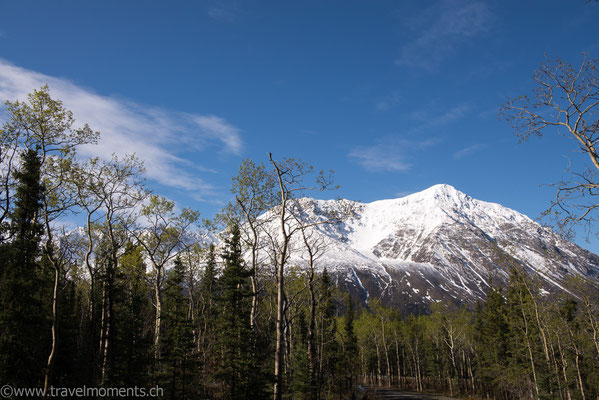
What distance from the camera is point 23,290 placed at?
17797 mm

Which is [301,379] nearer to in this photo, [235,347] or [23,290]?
[235,347]

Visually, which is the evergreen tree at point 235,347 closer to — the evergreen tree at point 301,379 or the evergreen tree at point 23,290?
the evergreen tree at point 301,379

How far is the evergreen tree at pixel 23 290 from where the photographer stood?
16531mm

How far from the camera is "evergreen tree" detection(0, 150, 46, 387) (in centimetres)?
1653

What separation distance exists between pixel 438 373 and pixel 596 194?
2785 inches

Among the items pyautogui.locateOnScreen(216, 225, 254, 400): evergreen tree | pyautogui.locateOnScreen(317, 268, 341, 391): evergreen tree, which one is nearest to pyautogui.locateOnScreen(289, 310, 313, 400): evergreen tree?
pyautogui.locateOnScreen(216, 225, 254, 400): evergreen tree

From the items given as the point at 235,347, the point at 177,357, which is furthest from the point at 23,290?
the point at 235,347

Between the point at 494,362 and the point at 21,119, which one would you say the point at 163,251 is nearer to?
the point at 21,119

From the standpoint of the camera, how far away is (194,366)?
1834cm

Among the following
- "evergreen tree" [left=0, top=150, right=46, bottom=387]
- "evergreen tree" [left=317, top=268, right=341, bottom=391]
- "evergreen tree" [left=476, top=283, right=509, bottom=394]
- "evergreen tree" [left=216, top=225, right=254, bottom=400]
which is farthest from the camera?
"evergreen tree" [left=476, top=283, right=509, bottom=394]

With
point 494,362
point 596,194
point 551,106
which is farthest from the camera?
point 494,362

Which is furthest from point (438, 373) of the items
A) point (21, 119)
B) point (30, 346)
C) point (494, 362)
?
point (21, 119)

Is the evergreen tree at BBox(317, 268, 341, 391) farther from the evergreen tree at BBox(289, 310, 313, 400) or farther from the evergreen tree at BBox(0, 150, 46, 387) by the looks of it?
the evergreen tree at BBox(0, 150, 46, 387)

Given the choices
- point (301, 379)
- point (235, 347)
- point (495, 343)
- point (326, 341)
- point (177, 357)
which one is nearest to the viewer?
point (177, 357)
